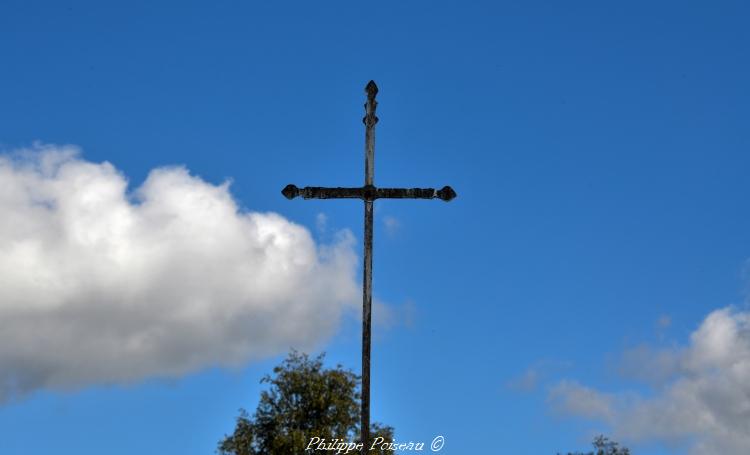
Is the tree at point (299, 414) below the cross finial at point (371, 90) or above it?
above

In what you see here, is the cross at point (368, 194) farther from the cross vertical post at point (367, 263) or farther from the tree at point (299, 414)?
the tree at point (299, 414)

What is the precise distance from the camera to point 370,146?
17.4 m

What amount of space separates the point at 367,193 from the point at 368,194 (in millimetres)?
28

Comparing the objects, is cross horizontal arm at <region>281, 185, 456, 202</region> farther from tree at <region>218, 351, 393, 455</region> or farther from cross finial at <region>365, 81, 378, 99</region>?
tree at <region>218, 351, 393, 455</region>

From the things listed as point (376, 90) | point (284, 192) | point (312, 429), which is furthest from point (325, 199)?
point (312, 429)

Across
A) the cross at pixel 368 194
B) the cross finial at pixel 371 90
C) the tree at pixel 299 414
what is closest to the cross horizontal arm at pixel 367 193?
the cross at pixel 368 194

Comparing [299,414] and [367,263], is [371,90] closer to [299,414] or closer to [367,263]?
[367,263]

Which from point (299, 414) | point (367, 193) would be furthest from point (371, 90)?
point (299, 414)

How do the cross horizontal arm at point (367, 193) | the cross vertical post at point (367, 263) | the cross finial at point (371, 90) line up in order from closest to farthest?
1. the cross vertical post at point (367, 263)
2. the cross horizontal arm at point (367, 193)
3. the cross finial at point (371, 90)

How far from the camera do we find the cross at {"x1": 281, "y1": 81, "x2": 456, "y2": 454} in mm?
16234

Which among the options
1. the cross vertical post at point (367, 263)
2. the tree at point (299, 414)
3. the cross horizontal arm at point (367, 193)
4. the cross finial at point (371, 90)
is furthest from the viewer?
the tree at point (299, 414)

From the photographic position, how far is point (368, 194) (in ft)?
56.6

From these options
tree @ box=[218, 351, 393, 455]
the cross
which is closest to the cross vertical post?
the cross

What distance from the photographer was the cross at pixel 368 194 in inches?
639
